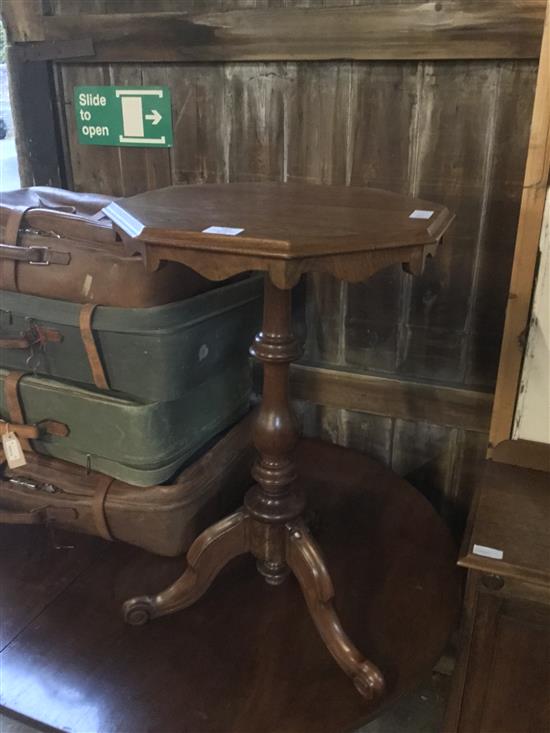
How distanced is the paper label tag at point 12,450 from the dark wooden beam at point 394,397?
66 cm

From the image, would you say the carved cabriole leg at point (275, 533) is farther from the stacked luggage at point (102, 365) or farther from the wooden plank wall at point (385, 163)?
the wooden plank wall at point (385, 163)

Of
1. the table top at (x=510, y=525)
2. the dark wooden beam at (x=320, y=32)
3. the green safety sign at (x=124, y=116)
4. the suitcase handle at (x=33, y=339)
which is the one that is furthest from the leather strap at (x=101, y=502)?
the dark wooden beam at (x=320, y=32)

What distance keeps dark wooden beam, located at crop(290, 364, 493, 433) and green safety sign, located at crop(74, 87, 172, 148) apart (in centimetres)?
66

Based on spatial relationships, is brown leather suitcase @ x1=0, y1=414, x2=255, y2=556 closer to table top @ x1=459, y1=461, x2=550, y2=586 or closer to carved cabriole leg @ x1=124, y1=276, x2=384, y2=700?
carved cabriole leg @ x1=124, y1=276, x2=384, y2=700

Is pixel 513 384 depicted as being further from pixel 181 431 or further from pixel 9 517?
pixel 9 517

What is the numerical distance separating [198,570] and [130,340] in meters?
0.44

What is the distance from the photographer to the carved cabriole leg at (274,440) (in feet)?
3.30

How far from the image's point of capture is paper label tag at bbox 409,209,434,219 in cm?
94

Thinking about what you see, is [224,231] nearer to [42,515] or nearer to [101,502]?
[101,502]

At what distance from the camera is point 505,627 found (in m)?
1.05

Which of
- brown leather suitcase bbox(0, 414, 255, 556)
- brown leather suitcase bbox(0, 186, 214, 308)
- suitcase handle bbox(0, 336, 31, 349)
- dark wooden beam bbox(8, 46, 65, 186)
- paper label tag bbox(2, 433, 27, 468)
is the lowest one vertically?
brown leather suitcase bbox(0, 414, 255, 556)

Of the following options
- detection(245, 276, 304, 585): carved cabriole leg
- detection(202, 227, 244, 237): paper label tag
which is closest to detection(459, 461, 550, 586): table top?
detection(245, 276, 304, 585): carved cabriole leg

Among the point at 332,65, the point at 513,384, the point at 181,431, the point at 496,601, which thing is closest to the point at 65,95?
the point at 332,65

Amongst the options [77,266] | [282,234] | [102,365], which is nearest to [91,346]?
[102,365]
